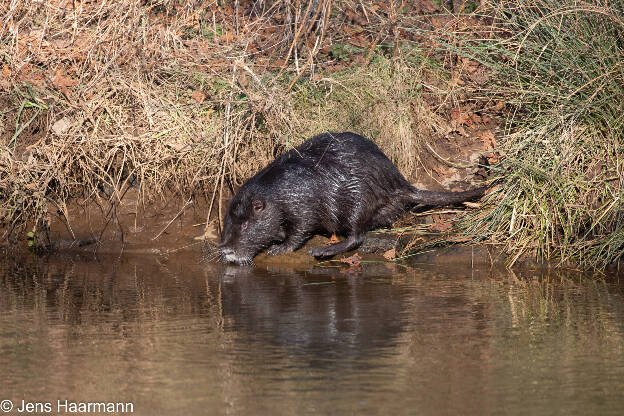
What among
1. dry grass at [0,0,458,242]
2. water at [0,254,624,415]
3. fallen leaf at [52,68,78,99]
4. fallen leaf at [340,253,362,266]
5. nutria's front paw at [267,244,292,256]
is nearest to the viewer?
water at [0,254,624,415]

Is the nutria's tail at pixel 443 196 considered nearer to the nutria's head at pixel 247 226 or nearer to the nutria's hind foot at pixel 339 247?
the nutria's hind foot at pixel 339 247

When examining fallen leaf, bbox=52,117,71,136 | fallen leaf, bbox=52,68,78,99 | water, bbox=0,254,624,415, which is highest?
fallen leaf, bbox=52,68,78,99

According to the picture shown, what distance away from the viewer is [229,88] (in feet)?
24.6

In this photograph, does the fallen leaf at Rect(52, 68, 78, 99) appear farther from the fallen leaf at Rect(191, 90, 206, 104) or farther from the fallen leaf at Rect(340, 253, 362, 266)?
the fallen leaf at Rect(340, 253, 362, 266)

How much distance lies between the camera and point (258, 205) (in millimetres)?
6609

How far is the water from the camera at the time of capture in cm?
368

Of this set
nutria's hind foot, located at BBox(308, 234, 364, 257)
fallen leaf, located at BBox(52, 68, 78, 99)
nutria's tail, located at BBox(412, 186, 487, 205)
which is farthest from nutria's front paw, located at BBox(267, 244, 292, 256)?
fallen leaf, located at BBox(52, 68, 78, 99)

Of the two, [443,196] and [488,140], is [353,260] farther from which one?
[488,140]

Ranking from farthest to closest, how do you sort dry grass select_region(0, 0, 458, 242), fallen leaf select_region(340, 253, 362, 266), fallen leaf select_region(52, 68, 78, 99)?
fallen leaf select_region(52, 68, 78, 99) < dry grass select_region(0, 0, 458, 242) < fallen leaf select_region(340, 253, 362, 266)

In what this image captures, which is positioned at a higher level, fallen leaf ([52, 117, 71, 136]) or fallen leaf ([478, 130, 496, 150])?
fallen leaf ([52, 117, 71, 136])

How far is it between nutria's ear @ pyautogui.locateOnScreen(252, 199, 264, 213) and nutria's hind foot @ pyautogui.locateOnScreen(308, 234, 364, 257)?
0.48 metres

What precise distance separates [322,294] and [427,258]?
117 centimetres

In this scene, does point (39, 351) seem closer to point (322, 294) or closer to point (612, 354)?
Result: point (322, 294)

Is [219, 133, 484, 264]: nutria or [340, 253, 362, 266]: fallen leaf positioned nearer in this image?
[340, 253, 362, 266]: fallen leaf
